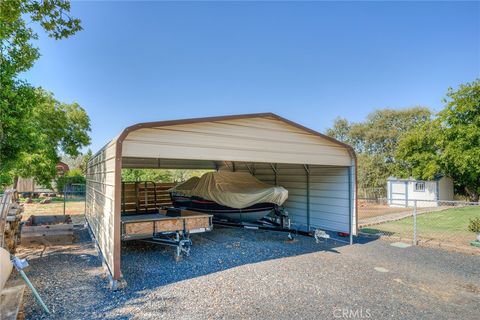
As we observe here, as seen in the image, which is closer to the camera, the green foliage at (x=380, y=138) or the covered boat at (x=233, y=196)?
the covered boat at (x=233, y=196)

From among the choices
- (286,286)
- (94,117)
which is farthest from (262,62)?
(94,117)

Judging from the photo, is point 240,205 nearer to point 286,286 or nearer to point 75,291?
point 286,286

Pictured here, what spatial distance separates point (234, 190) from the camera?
33.6ft

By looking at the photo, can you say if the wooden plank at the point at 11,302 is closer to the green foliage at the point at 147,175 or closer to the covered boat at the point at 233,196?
the covered boat at the point at 233,196

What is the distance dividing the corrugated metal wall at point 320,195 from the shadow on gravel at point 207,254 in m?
0.93

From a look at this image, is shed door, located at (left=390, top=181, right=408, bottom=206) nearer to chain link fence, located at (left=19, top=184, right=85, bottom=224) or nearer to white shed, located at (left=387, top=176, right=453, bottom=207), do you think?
white shed, located at (left=387, top=176, right=453, bottom=207)

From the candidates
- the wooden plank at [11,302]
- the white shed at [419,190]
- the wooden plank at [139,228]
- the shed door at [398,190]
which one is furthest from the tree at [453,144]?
the wooden plank at [11,302]

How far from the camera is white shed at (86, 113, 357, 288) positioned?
5168 mm

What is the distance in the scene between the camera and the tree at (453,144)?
20.9m

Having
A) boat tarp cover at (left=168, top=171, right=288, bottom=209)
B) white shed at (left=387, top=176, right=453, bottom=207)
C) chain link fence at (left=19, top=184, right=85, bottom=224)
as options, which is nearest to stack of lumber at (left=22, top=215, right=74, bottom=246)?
chain link fence at (left=19, top=184, right=85, bottom=224)

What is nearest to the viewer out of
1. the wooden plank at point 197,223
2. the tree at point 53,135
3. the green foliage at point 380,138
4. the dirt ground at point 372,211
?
the wooden plank at point 197,223

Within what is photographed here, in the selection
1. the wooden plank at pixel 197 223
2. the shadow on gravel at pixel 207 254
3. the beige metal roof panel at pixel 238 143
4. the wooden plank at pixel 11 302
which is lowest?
the shadow on gravel at pixel 207 254

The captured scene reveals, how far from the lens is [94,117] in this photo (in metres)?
26.6

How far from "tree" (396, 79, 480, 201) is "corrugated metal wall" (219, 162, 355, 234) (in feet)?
56.4
